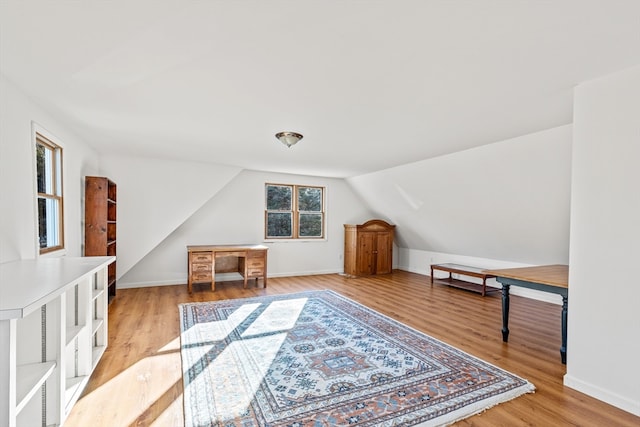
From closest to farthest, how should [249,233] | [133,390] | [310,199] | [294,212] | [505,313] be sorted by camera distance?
[133,390] → [505,313] → [249,233] → [294,212] → [310,199]

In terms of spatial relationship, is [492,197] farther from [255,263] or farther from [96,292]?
[96,292]

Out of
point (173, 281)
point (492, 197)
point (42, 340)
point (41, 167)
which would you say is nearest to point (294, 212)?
point (173, 281)

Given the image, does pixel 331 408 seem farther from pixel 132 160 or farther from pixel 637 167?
pixel 132 160

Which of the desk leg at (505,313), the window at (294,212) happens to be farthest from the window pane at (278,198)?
the desk leg at (505,313)

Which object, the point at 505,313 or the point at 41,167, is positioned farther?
the point at 505,313

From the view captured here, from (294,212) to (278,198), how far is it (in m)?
0.48

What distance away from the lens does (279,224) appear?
6.78 meters

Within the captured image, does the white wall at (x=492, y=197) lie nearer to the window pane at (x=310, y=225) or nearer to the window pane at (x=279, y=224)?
the window pane at (x=310, y=225)

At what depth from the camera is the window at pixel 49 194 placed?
2.99 meters

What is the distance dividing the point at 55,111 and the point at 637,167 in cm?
469

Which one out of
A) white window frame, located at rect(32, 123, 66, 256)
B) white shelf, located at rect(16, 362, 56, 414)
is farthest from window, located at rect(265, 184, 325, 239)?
white shelf, located at rect(16, 362, 56, 414)

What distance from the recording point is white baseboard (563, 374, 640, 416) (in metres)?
2.07

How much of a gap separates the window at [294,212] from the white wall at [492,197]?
41.9 inches

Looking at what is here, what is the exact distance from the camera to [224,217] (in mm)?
6199
